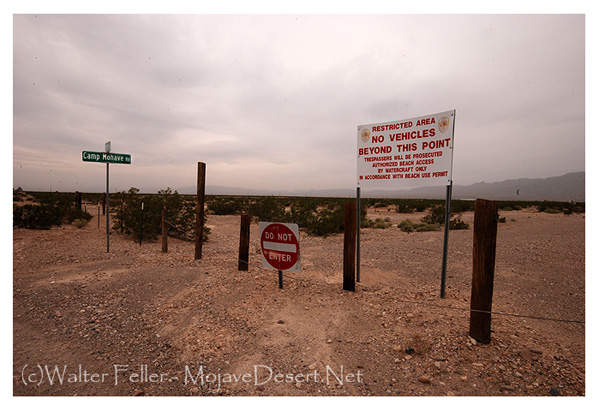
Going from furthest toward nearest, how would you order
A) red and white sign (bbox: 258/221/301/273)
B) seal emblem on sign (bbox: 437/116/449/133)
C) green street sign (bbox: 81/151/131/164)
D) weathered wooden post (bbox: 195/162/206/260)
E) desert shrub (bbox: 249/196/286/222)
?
desert shrub (bbox: 249/196/286/222), green street sign (bbox: 81/151/131/164), weathered wooden post (bbox: 195/162/206/260), red and white sign (bbox: 258/221/301/273), seal emblem on sign (bbox: 437/116/449/133)

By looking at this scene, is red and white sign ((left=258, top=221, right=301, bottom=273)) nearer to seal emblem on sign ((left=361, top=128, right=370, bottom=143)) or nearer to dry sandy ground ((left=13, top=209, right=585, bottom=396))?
dry sandy ground ((left=13, top=209, right=585, bottom=396))

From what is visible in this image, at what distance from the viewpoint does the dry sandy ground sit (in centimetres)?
273

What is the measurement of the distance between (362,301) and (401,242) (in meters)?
6.80

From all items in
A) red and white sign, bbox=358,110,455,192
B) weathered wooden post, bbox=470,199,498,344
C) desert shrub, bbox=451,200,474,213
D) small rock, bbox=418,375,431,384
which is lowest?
small rock, bbox=418,375,431,384

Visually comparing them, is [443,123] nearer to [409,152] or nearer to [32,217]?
[409,152]

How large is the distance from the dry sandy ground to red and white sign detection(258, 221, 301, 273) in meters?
0.57

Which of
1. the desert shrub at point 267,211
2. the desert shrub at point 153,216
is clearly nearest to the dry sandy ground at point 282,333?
A: the desert shrub at point 153,216

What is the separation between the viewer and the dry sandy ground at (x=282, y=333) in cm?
273

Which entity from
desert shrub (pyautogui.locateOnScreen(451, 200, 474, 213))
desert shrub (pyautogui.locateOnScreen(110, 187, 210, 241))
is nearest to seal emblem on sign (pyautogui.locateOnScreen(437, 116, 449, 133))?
desert shrub (pyautogui.locateOnScreen(110, 187, 210, 241))

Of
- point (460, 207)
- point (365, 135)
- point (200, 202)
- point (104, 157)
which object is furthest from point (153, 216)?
point (460, 207)

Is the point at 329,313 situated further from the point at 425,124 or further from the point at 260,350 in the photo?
the point at 425,124

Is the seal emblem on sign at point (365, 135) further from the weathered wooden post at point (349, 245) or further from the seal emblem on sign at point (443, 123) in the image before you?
the weathered wooden post at point (349, 245)

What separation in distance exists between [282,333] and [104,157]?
705cm

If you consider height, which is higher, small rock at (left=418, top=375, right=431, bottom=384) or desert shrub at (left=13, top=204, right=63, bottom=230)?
desert shrub at (left=13, top=204, right=63, bottom=230)
